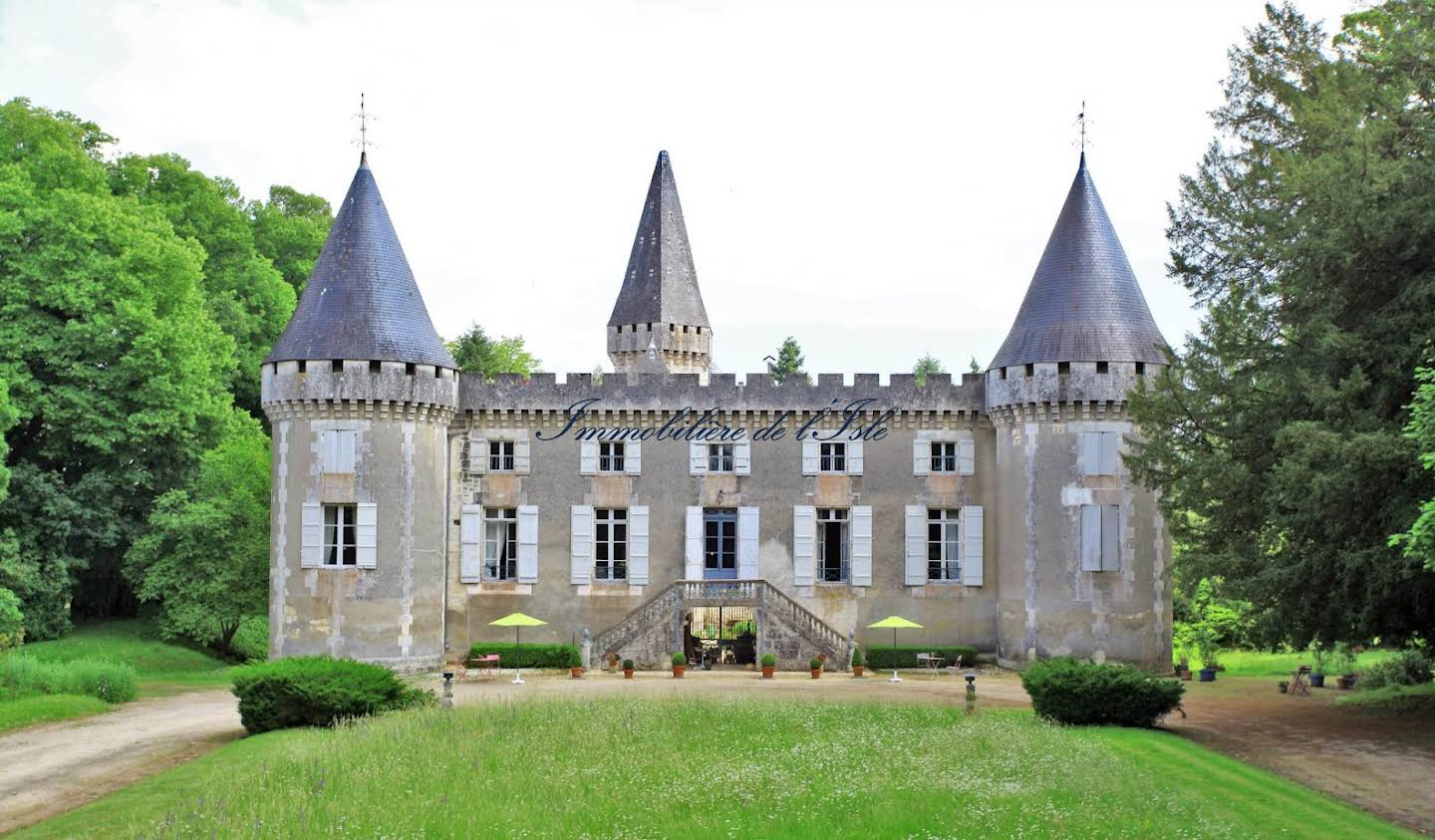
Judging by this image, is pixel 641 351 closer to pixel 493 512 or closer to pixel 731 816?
pixel 493 512

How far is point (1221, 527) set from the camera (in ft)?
88.4

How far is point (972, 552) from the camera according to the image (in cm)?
3891

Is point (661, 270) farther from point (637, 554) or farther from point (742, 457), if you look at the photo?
point (637, 554)

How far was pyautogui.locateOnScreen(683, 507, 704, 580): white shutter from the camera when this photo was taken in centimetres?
3881

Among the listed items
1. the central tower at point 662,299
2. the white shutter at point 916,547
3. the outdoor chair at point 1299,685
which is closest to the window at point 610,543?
the white shutter at point 916,547

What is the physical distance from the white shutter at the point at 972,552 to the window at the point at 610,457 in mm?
9167

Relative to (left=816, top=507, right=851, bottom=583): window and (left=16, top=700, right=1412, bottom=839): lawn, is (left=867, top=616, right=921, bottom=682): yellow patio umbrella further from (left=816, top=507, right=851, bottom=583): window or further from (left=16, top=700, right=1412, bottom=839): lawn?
(left=16, top=700, right=1412, bottom=839): lawn

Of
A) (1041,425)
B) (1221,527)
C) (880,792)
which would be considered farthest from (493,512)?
(880,792)

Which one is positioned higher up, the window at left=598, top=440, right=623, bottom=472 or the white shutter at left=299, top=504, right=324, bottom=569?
the window at left=598, top=440, right=623, bottom=472

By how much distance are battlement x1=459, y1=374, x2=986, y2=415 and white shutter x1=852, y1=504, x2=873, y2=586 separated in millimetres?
3112

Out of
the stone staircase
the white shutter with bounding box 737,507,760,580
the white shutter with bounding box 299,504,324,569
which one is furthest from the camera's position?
the white shutter with bounding box 737,507,760,580

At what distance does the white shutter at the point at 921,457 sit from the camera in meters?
39.4

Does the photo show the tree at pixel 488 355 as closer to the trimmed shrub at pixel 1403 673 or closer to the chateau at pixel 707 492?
the chateau at pixel 707 492

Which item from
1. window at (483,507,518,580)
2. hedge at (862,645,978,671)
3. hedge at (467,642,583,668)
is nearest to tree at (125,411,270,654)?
window at (483,507,518,580)
